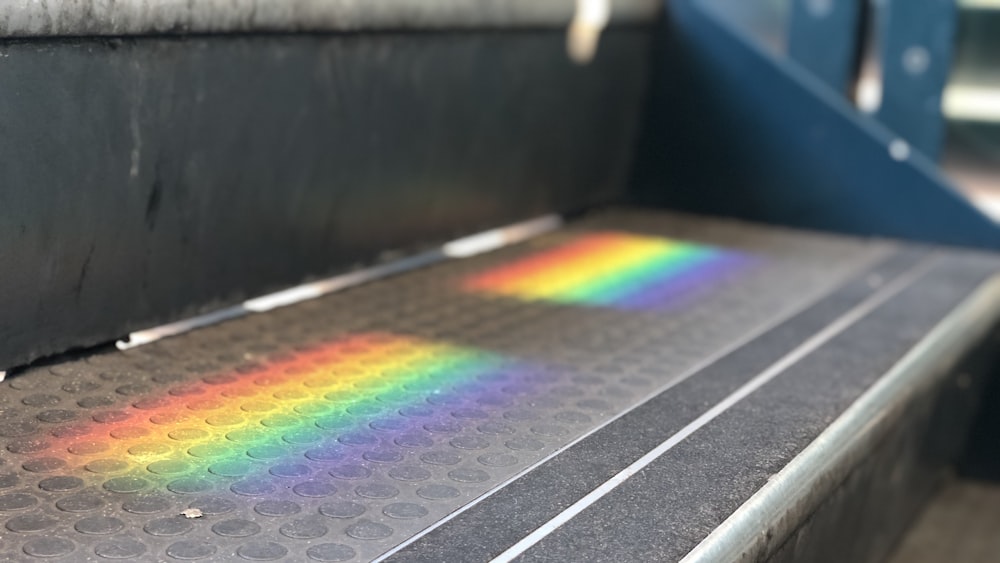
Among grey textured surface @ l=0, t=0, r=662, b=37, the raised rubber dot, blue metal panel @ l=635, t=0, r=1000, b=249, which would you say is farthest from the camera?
blue metal panel @ l=635, t=0, r=1000, b=249

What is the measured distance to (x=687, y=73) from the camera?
93.9 inches

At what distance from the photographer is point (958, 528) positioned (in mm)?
1812

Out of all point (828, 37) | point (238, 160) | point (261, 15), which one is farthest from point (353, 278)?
point (828, 37)

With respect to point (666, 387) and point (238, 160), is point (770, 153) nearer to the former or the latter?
point (666, 387)

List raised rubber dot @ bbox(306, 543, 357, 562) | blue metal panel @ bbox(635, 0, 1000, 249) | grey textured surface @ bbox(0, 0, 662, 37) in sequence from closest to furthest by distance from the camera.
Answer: raised rubber dot @ bbox(306, 543, 357, 562)
grey textured surface @ bbox(0, 0, 662, 37)
blue metal panel @ bbox(635, 0, 1000, 249)

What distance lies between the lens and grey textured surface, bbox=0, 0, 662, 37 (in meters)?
1.14

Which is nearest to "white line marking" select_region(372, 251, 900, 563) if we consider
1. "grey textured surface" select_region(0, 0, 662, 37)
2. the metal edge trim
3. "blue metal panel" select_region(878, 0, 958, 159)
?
the metal edge trim

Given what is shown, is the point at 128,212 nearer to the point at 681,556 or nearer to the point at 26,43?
the point at 26,43

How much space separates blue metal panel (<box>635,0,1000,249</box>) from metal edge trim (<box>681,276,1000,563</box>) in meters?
0.50

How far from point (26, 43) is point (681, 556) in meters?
0.80

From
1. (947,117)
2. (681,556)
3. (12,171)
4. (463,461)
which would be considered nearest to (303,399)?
(463,461)

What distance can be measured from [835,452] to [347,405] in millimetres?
503

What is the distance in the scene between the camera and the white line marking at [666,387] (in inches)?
36.0

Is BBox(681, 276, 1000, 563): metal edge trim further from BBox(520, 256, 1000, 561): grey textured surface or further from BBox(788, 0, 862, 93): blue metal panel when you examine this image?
BBox(788, 0, 862, 93): blue metal panel
